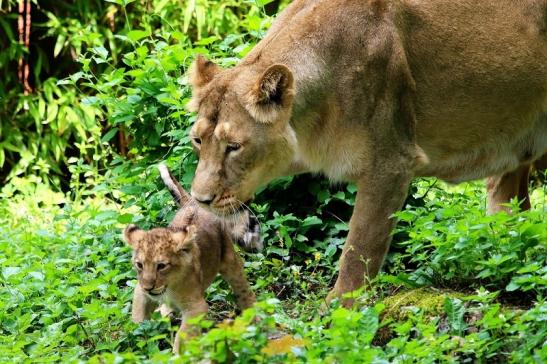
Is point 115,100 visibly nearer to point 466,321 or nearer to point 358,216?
point 358,216

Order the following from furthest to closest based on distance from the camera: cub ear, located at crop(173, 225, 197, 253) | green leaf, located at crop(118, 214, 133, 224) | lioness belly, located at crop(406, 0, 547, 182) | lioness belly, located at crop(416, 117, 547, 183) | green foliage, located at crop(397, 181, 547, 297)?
1. green leaf, located at crop(118, 214, 133, 224)
2. lioness belly, located at crop(416, 117, 547, 183)
3. lioness belly, located at crop(406, 0, 547, 182)
4. cub ear, located at crop(173, 225, 197, 253)
5. green foliage, located at crop(397, 181, 547, 297)

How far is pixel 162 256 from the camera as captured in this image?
5.54m

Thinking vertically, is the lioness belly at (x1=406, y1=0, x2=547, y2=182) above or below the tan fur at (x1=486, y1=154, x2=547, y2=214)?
above

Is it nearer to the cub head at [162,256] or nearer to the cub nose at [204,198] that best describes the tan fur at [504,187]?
the cub nose at [204,198]

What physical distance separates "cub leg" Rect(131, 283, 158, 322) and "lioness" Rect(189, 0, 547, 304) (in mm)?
596

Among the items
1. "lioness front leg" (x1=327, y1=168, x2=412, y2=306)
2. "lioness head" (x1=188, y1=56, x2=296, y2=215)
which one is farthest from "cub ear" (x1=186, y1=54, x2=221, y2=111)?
"lioness front leg" (x1=327, y1=168, x2=412, y2=306)

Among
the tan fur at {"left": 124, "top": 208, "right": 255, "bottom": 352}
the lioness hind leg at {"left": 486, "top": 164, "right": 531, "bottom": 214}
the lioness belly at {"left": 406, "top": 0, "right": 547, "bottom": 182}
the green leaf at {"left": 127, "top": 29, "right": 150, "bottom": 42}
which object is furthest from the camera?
the lioness hind leg at {"left": 486, "top": 164, "right": 531, "bottom": 214}

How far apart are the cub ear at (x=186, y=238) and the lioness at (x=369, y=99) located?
0.16 m

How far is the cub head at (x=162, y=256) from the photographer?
18.1 feet

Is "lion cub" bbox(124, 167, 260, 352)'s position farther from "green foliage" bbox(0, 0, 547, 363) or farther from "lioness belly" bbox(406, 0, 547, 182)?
"lioness belly" bbox(406, 0, 547, 182)

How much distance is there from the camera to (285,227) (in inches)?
266

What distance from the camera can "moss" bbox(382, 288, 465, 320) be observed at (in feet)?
18.0

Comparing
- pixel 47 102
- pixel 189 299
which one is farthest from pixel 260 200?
pixel 47 102

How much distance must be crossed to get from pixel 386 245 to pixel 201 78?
1301 millimetres
